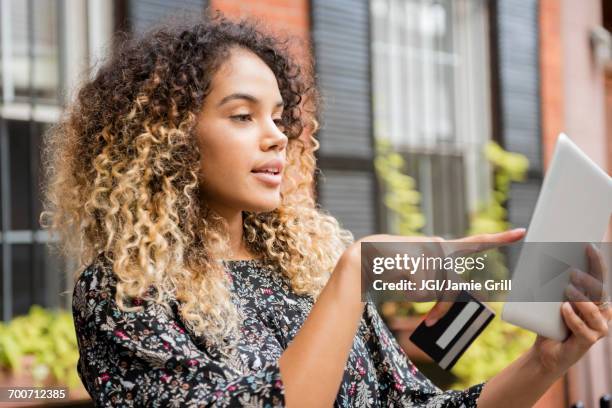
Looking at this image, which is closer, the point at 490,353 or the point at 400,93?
the point at 490,353

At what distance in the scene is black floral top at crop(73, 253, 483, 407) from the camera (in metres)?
1.40

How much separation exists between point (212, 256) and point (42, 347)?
60.9 inches

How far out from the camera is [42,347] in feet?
9.98

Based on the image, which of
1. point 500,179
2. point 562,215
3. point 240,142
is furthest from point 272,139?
point 500,179

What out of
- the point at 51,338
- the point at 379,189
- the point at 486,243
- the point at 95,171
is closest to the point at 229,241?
the point at 95,171

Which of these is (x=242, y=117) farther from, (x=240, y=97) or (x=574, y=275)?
(x=574, y=275)

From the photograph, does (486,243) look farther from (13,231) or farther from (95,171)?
(13,231)

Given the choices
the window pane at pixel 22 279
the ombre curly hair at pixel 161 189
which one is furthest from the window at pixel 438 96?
the ombre curly hair at pixel 161 189

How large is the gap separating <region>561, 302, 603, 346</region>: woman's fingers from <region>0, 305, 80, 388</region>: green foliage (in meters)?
2.00

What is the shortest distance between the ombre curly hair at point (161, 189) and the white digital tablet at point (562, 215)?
20.5 inches

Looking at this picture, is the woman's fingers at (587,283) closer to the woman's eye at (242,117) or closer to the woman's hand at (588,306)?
the woman's hand at (588,306)

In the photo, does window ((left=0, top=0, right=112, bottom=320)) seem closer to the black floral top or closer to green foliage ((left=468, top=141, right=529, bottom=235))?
the black floral top

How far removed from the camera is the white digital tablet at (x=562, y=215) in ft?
4.46

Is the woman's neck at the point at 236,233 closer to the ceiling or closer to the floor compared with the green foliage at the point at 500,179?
closer to the floor
